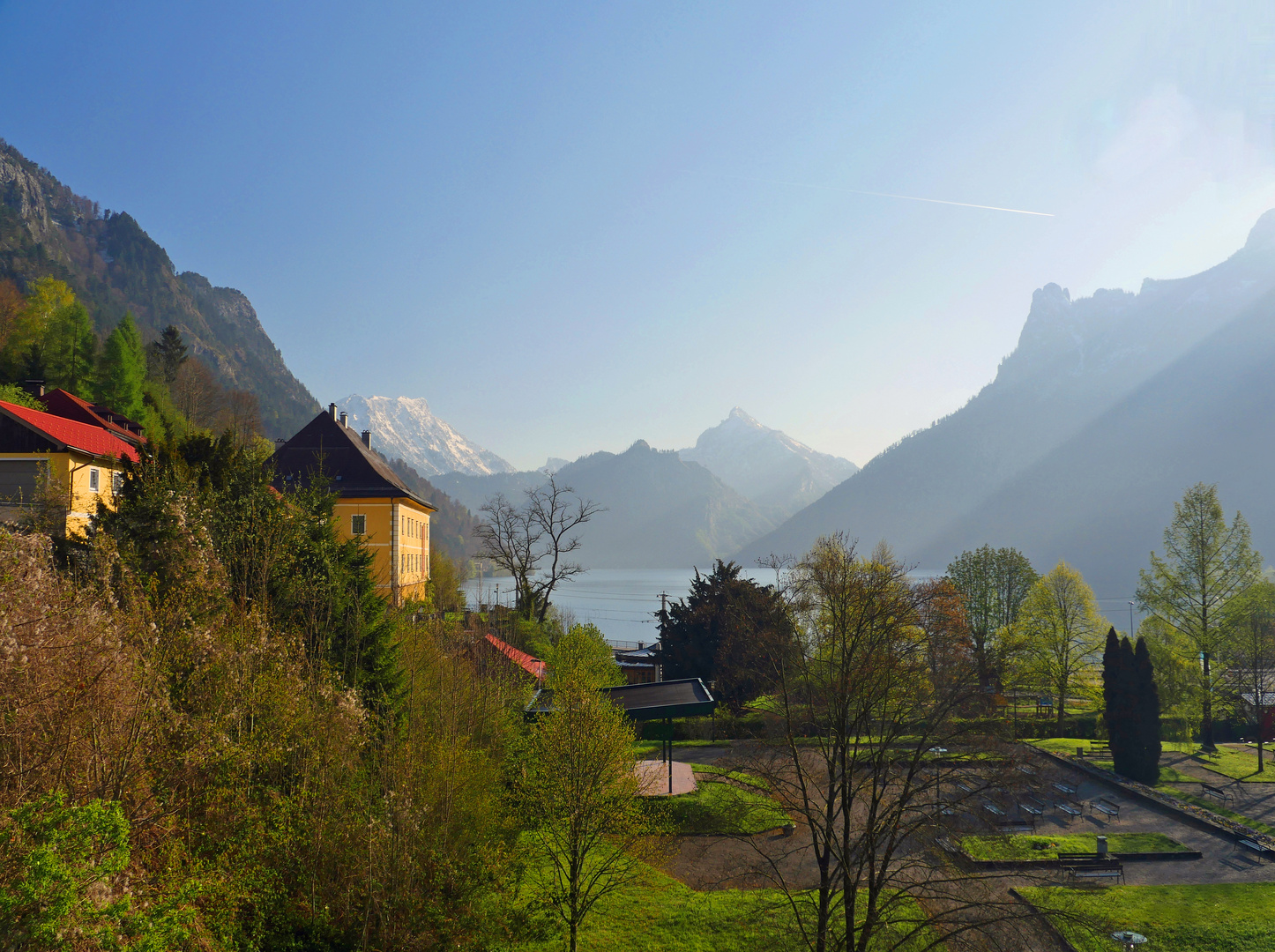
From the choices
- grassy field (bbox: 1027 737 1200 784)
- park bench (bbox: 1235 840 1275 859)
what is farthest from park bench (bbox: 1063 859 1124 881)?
grassy field (bbox: 1027 737 1200 784)

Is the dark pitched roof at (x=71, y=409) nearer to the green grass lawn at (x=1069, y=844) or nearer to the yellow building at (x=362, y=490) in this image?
the yellow building at (x=362, y=490)

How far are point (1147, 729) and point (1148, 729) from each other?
45 mm

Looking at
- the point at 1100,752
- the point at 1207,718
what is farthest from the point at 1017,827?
the point at 1207,718

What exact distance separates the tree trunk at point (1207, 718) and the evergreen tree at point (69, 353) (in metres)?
91.9

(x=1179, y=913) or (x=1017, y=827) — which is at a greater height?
(x=1179, y=913)

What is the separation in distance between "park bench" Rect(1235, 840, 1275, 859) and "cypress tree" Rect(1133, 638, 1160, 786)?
28.5 feet

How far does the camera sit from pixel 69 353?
64062 millimetres

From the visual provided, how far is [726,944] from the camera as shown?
17.5 meters

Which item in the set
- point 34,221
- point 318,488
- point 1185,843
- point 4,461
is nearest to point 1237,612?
point 1185,843

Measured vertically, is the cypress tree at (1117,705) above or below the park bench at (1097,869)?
above

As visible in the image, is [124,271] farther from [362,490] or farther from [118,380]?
[362,490]

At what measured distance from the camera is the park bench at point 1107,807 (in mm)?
27859

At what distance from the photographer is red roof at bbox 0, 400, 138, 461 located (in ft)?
97.8

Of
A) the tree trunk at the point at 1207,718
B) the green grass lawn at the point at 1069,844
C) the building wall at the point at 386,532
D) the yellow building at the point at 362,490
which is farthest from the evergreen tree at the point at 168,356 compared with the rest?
the tree trunk at the point at 1207,718
